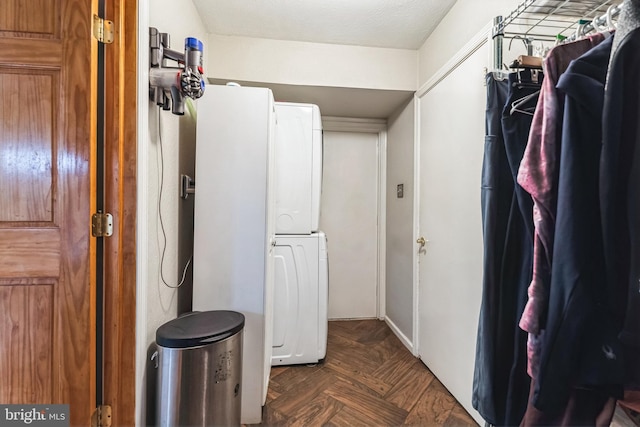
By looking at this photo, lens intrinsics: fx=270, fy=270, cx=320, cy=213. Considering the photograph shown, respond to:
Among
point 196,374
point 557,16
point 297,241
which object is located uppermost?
point 557,16

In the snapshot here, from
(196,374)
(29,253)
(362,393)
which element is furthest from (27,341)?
(362,393)

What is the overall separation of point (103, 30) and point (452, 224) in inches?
76.3

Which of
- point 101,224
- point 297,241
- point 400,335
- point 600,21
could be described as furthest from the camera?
point 400,335

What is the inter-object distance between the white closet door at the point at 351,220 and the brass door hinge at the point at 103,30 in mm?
2045

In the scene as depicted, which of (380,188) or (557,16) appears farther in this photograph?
(380,188)

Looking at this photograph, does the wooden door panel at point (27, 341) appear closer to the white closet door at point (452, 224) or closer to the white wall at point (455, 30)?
the white closet door at point (452, 224)

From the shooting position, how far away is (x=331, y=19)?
6.04 feet

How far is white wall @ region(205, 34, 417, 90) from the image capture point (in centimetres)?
205

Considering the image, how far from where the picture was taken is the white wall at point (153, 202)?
1.09 meters

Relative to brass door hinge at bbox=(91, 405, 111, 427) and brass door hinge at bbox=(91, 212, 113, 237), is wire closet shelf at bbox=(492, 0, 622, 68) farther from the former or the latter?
brass door hinge at bbox=(91, 405, 111, 427)

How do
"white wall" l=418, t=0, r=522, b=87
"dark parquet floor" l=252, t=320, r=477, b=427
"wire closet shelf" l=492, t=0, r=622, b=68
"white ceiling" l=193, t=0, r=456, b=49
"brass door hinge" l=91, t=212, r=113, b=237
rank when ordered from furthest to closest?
"white ceiling" l=193, t=0, r=456, b=49
"dark parquet floor" l=252, t=320, r=477, b=427
"white wall" l=418, t=0, r=522, b=87
"brass door hinge" l=91, t=212, r=113, b=237
"wire closet shelf" l=492, t=0, r=622, b=68

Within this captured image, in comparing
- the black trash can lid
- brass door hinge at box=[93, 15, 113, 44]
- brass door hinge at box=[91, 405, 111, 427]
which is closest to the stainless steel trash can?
the black trash can lid

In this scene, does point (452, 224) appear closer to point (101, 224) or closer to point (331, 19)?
point (331, 19)

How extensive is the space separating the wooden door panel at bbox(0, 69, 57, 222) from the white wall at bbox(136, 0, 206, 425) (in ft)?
0.91
